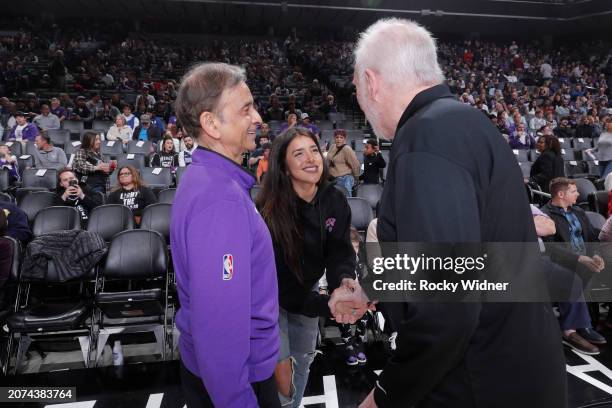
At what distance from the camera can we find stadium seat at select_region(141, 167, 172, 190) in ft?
21.6

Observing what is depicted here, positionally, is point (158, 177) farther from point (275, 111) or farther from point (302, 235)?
point (302, 235)

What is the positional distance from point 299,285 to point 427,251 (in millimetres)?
1050

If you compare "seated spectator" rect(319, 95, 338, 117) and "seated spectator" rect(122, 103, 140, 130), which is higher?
"seated spectator" rect(319, 95, 338, 117)

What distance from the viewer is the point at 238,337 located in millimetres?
1100

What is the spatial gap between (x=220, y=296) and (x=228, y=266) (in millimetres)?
76

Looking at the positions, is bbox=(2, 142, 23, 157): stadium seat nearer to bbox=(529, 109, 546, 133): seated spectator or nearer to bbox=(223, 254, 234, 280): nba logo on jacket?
bbox=(223, 254, 234, 280): nba logo on jacket

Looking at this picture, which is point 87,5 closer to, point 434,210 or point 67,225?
point 67,225

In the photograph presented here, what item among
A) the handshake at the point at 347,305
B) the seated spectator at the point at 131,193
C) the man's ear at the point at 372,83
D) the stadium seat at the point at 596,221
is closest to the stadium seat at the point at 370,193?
the stadium seat at the point at 596,221

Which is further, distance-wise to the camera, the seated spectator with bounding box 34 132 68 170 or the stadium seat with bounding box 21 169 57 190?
the seated spectator with bounding box 34 132 68 170

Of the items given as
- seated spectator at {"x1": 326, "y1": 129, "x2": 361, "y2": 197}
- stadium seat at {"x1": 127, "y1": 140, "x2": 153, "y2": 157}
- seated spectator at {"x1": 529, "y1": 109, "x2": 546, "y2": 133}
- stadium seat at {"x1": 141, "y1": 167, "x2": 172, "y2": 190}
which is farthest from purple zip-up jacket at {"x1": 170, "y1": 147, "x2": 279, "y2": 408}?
seated spectator at {"x1": 529, "y1": 109, "x2": 546, "y2": 133}

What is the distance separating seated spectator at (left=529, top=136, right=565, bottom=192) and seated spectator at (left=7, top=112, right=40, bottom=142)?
29.3 feet

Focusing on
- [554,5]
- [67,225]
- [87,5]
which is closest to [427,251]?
[67,225]

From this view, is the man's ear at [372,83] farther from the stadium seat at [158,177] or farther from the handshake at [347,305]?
the stadium seat at [158,177]

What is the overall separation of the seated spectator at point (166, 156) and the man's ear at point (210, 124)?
625 cm
